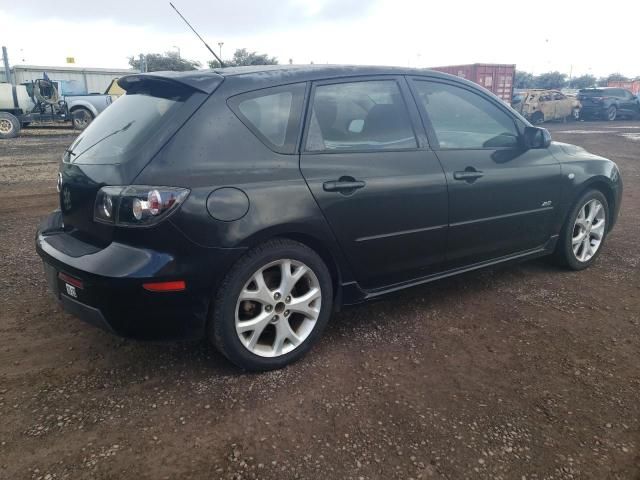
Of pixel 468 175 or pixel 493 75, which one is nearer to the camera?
pixel 468 175

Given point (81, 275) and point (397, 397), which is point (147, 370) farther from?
point (397, 397)

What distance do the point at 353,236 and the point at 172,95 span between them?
4.10 ft

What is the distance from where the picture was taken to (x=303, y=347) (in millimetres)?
3078

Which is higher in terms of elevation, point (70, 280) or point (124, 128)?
point (124, 128)

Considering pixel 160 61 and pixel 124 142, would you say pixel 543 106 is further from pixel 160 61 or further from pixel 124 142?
pixel 160 61

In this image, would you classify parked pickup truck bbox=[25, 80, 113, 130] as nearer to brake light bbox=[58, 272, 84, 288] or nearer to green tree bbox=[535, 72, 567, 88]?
brake light bbox=[58, 272, 84, 288]

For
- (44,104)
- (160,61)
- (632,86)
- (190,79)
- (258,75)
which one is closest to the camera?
(190,79)

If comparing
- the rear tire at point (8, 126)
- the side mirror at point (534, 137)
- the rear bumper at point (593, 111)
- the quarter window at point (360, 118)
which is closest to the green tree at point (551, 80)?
Answer: the rear bumper at point (593, 111)

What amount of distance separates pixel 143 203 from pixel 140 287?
0.39 m

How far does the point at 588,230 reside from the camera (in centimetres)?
464

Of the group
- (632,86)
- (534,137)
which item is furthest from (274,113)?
(632,86)

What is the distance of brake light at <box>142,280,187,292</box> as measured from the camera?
2547 mm

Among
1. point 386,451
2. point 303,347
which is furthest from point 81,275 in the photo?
point 386,451

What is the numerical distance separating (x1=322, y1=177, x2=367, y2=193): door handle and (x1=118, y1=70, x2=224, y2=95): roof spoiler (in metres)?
0.79
